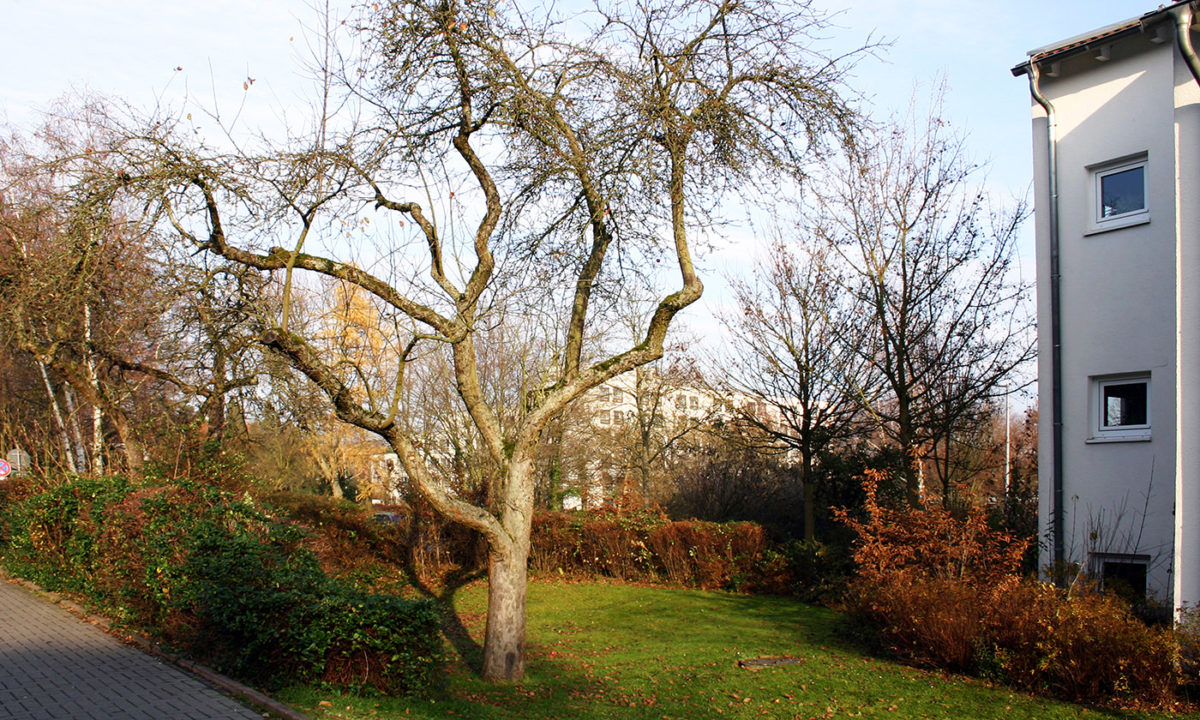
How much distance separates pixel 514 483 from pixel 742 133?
5016 millimetres

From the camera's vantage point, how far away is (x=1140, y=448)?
11.1 m

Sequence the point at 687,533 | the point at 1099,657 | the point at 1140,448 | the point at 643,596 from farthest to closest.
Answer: the point at 687,533 → the point at 643,596 → the point at 1140,448 → the point at 1099,657

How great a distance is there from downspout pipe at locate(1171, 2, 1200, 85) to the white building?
2 cm

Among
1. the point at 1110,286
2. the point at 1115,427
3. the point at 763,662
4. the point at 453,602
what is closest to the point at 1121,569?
the point at 1115,427

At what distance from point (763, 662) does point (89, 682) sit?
7462mm

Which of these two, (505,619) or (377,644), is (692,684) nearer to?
(505,619)

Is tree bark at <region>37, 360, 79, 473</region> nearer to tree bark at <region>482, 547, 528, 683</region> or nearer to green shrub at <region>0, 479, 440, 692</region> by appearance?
green shrub at <region>0, 479, 440, 692</region>

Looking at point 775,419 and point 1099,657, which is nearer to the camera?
point 1099,657

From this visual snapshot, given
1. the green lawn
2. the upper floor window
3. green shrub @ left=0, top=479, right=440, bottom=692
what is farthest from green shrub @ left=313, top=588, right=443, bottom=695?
the upper floor window

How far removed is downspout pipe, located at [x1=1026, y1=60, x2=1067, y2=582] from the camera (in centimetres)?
1183

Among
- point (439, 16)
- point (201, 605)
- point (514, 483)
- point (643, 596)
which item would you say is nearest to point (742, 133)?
point (439, 16)

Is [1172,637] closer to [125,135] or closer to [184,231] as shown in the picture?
[184,231]

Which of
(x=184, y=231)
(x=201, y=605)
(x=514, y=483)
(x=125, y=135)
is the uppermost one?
(x=125, y=135)

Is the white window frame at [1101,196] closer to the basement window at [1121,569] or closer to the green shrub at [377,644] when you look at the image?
the basement window at [1121,569]
